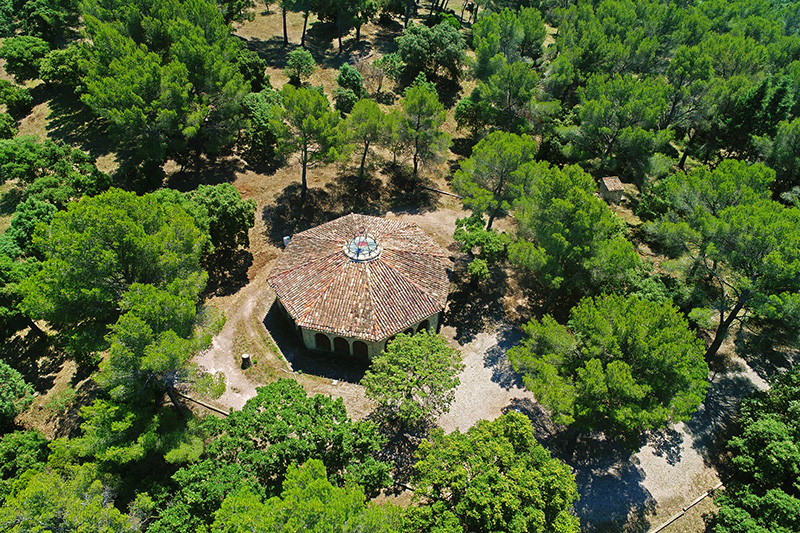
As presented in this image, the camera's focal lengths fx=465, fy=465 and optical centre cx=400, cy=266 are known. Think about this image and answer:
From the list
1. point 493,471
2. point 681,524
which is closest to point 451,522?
point 493,471

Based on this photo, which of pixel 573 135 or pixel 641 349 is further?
pixel 573 135

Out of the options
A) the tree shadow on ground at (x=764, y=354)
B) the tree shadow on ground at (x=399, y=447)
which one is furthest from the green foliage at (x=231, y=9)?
the tree shadow on ground at (x=764, y=354)

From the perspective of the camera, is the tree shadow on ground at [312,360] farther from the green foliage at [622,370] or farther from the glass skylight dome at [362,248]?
the green foliage at [622,370]

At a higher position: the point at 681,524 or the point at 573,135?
the point at 573,135

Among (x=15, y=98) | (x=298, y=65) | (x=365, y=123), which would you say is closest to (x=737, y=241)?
(x=365, y=123)

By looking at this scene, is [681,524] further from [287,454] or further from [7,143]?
[7,143]

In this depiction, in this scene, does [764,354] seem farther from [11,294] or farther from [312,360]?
[11,294]
